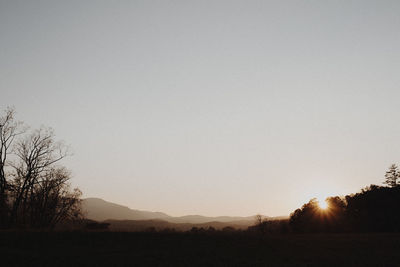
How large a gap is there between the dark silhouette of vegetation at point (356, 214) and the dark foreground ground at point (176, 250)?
2191cm

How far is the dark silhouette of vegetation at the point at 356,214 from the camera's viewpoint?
49062mm

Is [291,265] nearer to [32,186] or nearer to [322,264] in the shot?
[322,264]

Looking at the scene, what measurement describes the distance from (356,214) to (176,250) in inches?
1595

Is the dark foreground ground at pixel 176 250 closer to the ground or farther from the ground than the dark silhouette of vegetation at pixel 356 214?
closer to the ground

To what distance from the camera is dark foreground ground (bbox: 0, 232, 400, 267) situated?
1895 cm

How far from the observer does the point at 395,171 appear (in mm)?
69000

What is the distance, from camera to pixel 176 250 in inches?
927

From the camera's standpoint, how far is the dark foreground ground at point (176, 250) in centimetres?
1895

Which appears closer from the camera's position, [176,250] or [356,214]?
[176,250]

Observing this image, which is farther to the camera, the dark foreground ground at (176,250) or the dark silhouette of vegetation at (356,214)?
the dark silhouette of vegetation at (356,214)

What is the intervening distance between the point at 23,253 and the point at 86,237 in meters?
7.15

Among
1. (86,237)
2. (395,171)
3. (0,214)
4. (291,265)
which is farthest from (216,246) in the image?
(395,171)

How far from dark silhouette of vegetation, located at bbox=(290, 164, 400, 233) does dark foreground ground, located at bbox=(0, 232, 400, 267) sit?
21915mm

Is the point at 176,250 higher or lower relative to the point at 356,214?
lower
